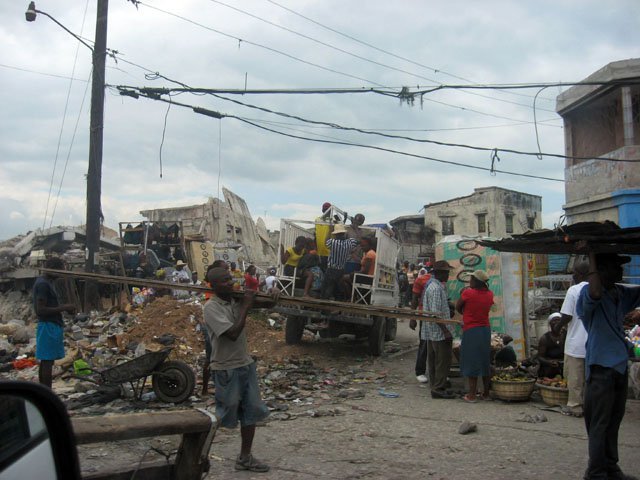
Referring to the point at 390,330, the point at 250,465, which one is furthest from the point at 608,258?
the point at 390,330

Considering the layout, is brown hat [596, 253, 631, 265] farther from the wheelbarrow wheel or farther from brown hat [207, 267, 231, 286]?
the wheelbarrow wheel

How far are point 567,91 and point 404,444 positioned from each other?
15.8 metres

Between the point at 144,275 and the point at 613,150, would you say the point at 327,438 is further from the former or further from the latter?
the point at 613,150

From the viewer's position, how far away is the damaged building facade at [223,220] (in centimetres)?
3447

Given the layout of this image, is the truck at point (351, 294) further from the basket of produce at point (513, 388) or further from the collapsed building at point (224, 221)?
the collapsed building at point (224, 221)

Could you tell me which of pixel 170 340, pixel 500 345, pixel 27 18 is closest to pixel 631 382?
pixel 500 345

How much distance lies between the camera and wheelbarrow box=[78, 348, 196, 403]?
7422 millimetres

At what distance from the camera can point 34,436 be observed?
1659 mm

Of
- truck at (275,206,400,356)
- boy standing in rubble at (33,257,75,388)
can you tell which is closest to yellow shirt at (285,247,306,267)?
truck at (275,206,400,356)

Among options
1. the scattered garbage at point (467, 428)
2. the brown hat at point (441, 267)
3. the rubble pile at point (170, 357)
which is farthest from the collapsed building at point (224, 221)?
the scattered garbage at point (467, 428)

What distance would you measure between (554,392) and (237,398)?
460cm

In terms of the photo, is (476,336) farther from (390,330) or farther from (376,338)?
(390,330)

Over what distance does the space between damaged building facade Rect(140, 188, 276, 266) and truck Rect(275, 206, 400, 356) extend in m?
20.2

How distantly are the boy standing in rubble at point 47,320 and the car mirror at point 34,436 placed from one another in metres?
5.54
